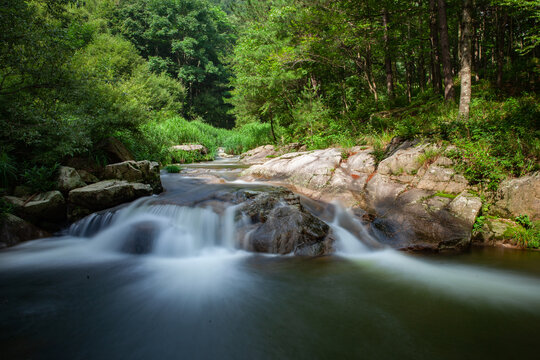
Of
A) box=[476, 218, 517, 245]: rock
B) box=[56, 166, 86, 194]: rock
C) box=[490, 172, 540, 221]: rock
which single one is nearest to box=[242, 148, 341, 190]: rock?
box=[476, 218, 517, 245]: rock

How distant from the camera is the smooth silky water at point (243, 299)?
223 cm

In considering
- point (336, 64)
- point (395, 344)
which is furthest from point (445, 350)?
point (336, 64)

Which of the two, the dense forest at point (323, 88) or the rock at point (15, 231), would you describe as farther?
the dense forest at point (323, 88)

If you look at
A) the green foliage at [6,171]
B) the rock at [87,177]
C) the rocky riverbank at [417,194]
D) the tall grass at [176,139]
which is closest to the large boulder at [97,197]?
the rock at [87,177]

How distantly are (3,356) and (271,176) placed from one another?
21.6 feet

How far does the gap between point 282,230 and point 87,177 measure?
527 centimetres

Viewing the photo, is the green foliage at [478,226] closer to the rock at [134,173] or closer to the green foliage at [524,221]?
the green foliage at [524,221]

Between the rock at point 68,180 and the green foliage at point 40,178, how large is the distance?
13cm

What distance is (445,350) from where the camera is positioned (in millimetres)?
2125

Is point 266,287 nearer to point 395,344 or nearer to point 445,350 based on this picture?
point 395,344

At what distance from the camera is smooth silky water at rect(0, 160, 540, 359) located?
7.32 ft

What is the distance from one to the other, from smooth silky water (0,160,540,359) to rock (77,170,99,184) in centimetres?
156

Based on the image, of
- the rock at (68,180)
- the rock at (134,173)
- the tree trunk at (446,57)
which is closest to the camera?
the rock at (68,180)

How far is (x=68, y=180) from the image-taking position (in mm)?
5699
